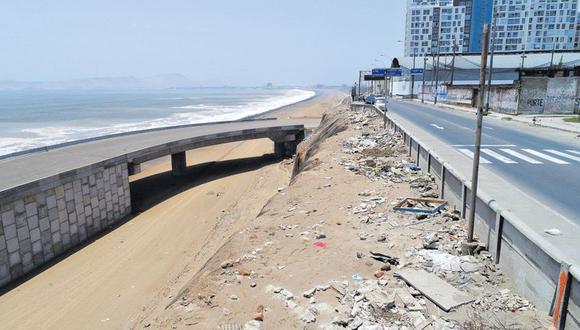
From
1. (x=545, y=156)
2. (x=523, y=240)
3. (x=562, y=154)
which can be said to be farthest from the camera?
(x=562, y=154)

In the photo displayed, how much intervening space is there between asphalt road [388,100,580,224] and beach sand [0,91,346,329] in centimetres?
916

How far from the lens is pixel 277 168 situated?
1211 inches

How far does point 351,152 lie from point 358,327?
1509cm

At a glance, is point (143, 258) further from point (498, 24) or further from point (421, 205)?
point (498, 24)

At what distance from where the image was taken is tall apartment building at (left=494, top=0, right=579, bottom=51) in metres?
120

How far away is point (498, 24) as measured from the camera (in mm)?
129500

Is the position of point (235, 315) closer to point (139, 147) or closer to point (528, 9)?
point (139, 147)

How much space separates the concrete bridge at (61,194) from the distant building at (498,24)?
3972 inches

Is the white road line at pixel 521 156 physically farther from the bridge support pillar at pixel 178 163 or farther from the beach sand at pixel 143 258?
the bridge support pillar at pixel 178 163

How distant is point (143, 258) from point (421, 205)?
10.6 meters

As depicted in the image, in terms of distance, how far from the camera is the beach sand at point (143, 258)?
11922 mm

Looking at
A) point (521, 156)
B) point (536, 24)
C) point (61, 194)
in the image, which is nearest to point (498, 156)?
point (521, 156)

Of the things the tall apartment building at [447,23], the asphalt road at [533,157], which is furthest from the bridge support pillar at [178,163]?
the tall apartment building at [447,23]

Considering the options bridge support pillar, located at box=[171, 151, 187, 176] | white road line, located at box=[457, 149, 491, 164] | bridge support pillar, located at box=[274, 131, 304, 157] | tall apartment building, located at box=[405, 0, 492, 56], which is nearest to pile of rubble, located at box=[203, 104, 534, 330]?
white road line, located at box=[457, 149, 491, 164]
